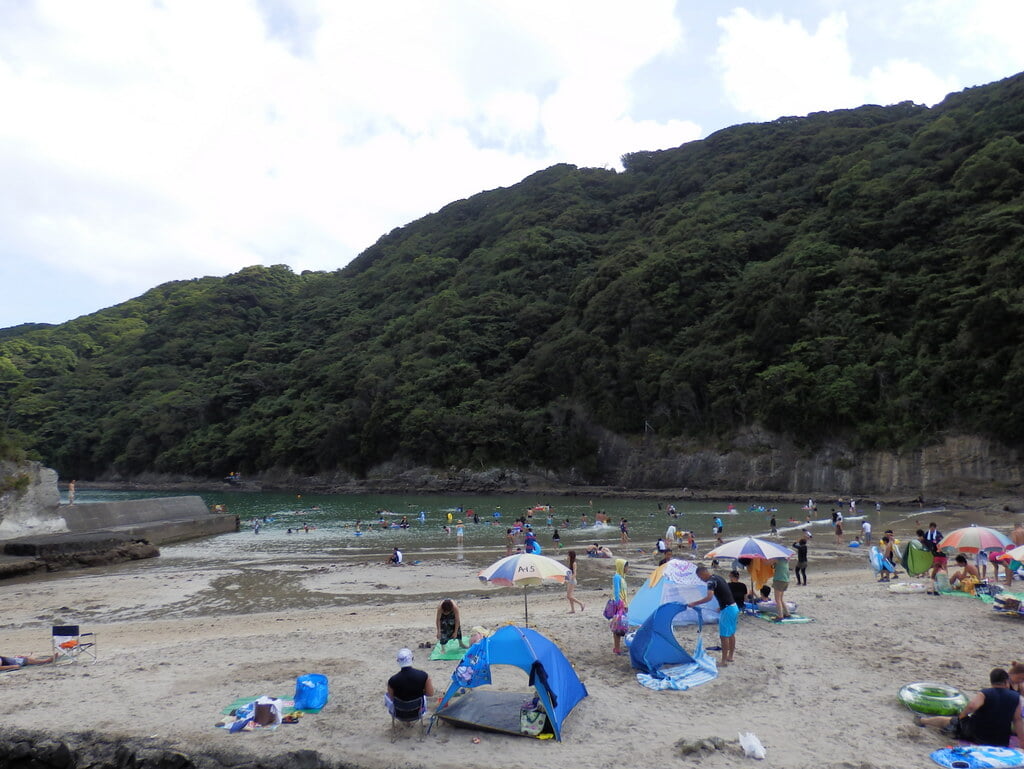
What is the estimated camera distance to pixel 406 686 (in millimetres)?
7340

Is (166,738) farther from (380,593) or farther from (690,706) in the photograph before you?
(380,593)

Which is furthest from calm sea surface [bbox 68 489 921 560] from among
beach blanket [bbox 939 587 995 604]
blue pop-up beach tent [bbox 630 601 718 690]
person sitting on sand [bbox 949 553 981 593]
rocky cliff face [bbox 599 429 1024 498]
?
blue pop-up beach tent [bbox 630 601 718 690]

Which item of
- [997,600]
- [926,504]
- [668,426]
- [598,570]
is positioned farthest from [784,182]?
[997,600]

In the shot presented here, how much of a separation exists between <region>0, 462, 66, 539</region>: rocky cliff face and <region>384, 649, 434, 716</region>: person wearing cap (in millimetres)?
29298

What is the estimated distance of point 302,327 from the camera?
122m

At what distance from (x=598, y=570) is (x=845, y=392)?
3686 cm

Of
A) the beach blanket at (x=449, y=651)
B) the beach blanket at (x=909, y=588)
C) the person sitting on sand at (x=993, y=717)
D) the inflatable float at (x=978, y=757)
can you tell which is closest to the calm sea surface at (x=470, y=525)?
the beach blanket at (x=909, y=588)

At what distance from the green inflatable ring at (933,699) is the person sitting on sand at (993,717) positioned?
46cm

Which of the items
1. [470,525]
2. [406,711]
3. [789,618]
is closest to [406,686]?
[406,711]

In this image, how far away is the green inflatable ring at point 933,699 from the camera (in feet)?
24.1

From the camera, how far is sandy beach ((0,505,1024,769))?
22.9 feet

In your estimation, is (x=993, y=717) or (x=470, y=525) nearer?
(x=993, y=717)

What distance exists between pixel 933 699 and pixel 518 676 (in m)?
5.07

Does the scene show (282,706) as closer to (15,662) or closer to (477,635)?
(477,635)
